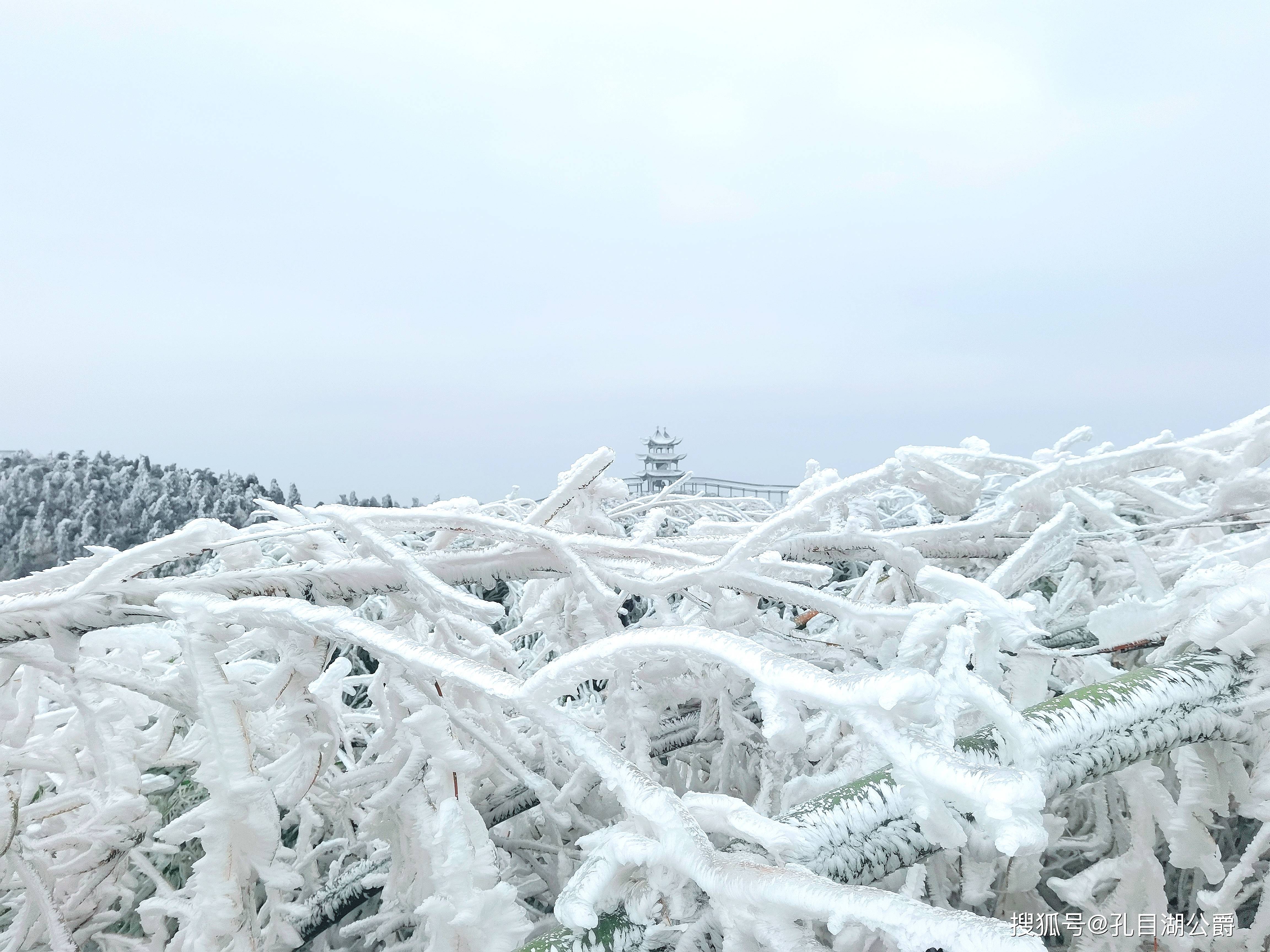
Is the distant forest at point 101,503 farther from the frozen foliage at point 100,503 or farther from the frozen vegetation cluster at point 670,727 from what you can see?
the frozen vegetation cluster at point 670,727

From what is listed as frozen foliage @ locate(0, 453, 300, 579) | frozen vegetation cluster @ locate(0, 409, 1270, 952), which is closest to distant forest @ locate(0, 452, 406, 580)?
frozen foliage @ locate(0, 453, 300, 579)

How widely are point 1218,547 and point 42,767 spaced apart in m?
2.79

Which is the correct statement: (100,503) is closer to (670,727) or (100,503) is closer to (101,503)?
(101,503)

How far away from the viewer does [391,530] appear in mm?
1588

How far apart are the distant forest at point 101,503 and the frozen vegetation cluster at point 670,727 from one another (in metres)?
7.74

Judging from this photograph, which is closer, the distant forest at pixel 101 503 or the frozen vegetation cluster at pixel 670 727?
the frozen vegetation cluster at pixel 670 727

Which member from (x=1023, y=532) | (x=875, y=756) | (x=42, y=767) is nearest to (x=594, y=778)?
(x=875, y=756)

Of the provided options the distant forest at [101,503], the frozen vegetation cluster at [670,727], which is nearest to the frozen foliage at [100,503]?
the distant forest at [101,503]

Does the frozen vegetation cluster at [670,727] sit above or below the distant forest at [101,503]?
above

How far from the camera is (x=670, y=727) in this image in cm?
192

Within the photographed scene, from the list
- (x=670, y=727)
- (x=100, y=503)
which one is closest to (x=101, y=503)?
(x=100, y=503)

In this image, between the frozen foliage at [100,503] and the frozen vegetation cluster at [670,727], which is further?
the frozen foliage at [100,503]

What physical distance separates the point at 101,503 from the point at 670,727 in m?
10.9

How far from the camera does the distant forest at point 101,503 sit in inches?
379
